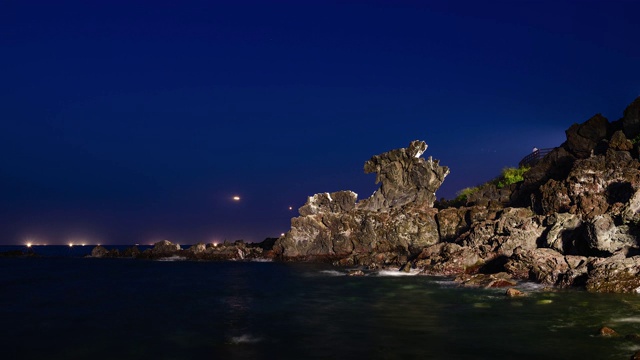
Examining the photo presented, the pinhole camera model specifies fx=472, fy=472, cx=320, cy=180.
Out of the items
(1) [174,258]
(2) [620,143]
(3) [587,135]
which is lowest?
(1) [174,258]

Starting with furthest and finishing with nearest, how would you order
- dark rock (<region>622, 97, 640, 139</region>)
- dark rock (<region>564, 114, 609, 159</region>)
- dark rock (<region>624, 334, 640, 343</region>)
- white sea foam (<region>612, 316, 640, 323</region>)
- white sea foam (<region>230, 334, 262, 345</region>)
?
dark rock (<region>564, 114, 609, 159</region>) → dark rock (<region>622, 97, 640, 139</region>) → white sea foam (<region>612, 316, 640, 323</region>) → white sea foam (<region>230, 334, 262, 345</region>) → dark rock (<region>624, 334, 640, 343</region>)

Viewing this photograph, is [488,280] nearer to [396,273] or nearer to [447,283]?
[447,283]

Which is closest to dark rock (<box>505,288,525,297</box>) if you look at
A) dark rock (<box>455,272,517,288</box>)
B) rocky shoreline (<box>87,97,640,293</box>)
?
rocky shoreline (<box>87,97,640,293</box>)

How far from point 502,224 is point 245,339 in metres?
29.6

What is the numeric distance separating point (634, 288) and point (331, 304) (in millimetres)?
16651

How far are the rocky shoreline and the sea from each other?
3.29m

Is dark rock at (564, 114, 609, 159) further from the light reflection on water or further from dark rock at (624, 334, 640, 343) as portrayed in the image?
dark rock at (624, 334, 640, 343)

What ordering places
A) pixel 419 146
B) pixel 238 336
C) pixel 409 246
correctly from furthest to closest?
pixel 419 146
pixel 409 246
pixel 238 336

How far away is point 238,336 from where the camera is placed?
1897cm

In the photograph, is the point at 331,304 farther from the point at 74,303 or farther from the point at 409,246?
the point at 409,246

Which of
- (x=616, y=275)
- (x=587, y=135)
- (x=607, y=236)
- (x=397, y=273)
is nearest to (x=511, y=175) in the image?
(x=587, y=135)

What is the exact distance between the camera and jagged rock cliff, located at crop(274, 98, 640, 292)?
30.6 metres

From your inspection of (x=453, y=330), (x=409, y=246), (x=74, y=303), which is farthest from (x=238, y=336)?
(x=409, y=246)

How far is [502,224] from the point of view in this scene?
41.1 m
